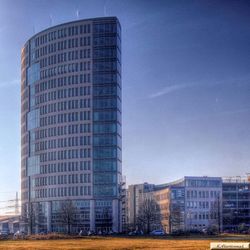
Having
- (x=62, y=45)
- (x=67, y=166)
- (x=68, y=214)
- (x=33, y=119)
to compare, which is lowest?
(x=68, y=214)

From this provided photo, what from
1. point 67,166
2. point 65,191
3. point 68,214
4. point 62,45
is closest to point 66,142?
point 67,166

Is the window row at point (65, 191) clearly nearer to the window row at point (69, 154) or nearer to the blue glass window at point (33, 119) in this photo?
the window row at point (69, 154)

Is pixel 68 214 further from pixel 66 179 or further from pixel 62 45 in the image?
pixel 62 45

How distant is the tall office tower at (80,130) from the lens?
16012cm

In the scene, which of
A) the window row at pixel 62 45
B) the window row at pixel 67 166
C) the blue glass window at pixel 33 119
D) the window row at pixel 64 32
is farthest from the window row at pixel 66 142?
the window row at pixel 64 32

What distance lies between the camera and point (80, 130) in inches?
6442

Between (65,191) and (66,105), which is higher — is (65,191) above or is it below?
below

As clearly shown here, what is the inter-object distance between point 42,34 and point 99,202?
193 feet

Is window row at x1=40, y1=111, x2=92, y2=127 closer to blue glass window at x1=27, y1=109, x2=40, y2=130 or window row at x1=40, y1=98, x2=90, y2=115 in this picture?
window row at x1=40, y1=98, x2=90, y2=115

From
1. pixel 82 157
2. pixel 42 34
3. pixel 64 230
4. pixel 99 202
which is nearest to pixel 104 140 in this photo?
pixel 82 157

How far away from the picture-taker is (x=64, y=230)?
517 ft

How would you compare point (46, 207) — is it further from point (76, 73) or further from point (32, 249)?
point (32, 249)

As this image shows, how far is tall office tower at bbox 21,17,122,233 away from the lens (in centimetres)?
16012

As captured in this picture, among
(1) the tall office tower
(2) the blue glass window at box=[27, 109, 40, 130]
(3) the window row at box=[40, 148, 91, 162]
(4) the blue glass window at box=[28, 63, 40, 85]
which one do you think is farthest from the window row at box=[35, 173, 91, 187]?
(4) the blue glass window at box=[28, 63, 40, 85]
